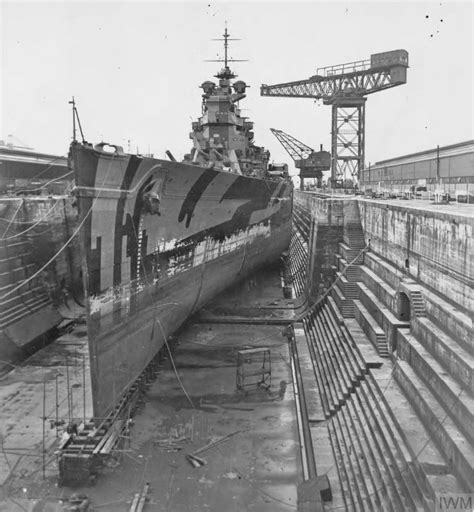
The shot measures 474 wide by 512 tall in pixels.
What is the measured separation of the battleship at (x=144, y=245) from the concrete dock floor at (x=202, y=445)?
840 millimetres

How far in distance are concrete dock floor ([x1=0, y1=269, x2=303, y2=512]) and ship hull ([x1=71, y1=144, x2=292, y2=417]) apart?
848mm

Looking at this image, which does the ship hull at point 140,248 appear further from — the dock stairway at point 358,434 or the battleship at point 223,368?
the dock stairway at point 358,434

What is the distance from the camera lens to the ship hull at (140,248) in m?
7.32

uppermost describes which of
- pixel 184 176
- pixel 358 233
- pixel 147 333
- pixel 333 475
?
pixel 184 176

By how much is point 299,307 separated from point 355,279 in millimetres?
3133

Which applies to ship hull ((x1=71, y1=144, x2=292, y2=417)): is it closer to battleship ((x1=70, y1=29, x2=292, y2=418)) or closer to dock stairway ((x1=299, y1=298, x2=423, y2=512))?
battleship ((x1=70, y1=29, x2=292, y2=418))

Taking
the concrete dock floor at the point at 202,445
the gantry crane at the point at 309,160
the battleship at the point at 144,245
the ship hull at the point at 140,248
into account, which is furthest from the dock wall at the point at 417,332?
the gantry crane at the point at 309,160

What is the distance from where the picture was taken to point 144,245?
8.70 meters

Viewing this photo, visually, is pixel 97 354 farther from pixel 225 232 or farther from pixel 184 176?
pixel 225 232

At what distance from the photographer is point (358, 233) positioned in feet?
47.0

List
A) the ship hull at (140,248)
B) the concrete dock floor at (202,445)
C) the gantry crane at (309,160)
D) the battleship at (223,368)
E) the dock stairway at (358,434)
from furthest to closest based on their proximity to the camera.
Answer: the gantry crane at (309,160) → the ship hull at (140,248) → the concrete dock floor at (202,445) → the battleship at (223,368) → the dock stairway at (358,434)

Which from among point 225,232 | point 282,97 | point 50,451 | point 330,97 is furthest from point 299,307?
point 282,97

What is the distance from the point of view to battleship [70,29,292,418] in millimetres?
7320

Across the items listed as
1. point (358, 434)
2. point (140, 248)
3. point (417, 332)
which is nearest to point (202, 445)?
point (358, 434)
